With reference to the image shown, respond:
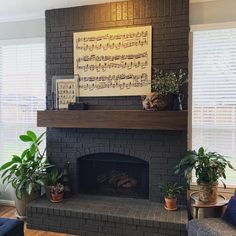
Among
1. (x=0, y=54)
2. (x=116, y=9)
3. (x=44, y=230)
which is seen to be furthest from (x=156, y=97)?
(x=0, y=54)

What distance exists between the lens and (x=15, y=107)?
370 cm

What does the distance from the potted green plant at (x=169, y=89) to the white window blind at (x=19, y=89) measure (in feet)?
5.31

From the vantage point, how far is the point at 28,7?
3.23 meters

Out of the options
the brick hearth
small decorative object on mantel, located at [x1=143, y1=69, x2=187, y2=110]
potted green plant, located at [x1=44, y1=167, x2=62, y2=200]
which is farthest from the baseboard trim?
small decorative object on mantel, located at [x1=143, y1=69, x2=187, y2=110]

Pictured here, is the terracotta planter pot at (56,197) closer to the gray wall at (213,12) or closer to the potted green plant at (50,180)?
the potted green plant at (50,180)

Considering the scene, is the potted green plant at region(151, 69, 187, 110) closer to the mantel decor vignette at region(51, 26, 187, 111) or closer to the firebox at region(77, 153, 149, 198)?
the mantel decor vignette at region(51, 26, 187, 111)

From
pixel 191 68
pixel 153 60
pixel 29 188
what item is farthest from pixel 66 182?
pixel 191 68

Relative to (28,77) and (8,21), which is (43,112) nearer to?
(28,77)

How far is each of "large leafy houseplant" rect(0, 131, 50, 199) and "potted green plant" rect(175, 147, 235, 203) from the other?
171cm

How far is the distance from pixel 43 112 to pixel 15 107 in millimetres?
761

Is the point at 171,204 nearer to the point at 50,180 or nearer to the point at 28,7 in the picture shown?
the point at 50,180

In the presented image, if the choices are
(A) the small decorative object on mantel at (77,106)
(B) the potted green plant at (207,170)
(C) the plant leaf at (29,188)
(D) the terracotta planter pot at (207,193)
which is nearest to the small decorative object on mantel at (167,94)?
(B) the potted green plant at (207,170)

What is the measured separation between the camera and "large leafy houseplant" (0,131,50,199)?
3.07 metres

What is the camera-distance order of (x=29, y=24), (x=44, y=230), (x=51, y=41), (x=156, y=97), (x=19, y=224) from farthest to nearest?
(x=29, y=24)
(x=51, y=41)
(x=44, y=230)
(x=156, y=97)
(x=19, y=224)
